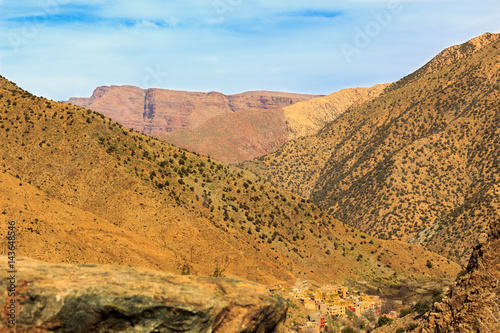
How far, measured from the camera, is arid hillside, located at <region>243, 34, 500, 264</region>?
112 m

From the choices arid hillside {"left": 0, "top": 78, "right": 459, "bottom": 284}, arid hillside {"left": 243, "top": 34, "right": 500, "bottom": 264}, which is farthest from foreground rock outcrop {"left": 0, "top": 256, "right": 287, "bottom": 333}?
arid hillside {"left": 243, "top": 34, "right": 500, "bottom": 264}

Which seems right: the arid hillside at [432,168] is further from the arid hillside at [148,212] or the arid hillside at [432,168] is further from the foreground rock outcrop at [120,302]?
the foreground rock outcrop at [120,302]

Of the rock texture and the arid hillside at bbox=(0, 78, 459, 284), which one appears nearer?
the rock texture

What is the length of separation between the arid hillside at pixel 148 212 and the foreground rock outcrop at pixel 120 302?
27.1 metres

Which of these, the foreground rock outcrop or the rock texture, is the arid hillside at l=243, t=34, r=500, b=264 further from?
the foreground rock outcrop

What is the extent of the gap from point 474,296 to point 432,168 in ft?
427

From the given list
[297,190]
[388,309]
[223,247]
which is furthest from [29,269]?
[297,190]

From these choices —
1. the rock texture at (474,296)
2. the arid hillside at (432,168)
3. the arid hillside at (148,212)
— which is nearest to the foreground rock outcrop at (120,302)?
the rock texture at (474,296)

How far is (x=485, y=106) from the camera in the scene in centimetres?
14175

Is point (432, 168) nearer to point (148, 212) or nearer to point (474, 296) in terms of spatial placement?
point (148, 212)

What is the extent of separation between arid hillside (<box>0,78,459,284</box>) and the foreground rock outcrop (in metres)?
27.1

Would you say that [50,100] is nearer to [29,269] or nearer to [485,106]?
[29,269]

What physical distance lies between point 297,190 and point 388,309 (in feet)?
438

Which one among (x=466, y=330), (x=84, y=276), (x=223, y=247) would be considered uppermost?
(x=84, y=276)
